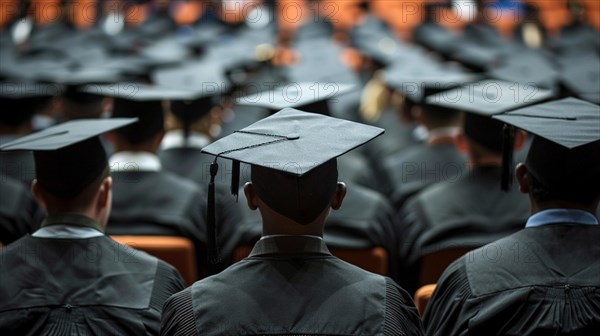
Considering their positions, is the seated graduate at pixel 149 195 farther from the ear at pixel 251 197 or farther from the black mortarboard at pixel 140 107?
the ear at pixel 251 197

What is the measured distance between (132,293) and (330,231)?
1.26 meters

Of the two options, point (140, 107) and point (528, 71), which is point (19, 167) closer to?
point (140, 107)

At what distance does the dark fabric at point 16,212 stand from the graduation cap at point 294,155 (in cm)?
176

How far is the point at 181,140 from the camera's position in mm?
4902

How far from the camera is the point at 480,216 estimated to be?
141 inches

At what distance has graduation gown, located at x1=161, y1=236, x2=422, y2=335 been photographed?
210 centimetres

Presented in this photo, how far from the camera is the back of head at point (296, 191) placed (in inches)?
89.0

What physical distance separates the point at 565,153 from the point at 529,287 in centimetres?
55

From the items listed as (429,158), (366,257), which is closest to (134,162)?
(366,257)

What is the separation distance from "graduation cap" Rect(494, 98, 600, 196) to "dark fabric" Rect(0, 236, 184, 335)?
4.38 ft

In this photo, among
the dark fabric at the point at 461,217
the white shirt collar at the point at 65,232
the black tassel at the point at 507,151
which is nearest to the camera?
the white shirt collar at the point at 65,232

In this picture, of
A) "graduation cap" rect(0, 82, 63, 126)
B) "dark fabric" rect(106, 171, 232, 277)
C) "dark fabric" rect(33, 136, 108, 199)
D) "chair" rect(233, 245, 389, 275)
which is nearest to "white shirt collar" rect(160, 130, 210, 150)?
"dark fabric" rect(106, 171, 232, 277)

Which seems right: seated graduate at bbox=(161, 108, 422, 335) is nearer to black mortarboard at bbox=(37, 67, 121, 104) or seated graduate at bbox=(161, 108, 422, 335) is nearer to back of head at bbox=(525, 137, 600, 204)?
back of head at bbox=(525, 137, 600, 204)

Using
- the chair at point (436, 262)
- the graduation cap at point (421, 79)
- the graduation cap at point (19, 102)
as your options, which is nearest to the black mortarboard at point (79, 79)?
the graduation cap at point (19, 102)
